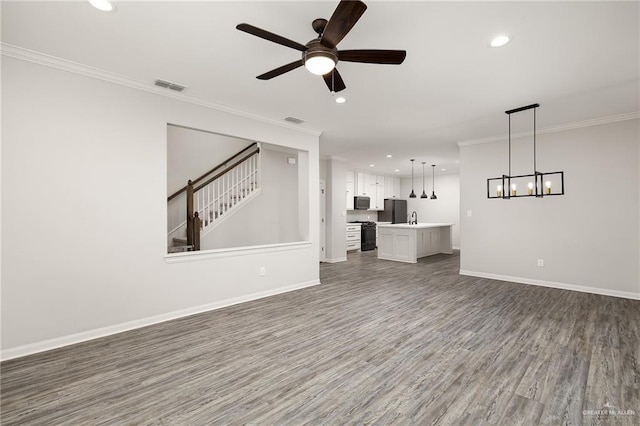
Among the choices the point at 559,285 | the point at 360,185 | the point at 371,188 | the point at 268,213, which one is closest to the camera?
the point at 559,285

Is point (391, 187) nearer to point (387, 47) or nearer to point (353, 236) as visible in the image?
point (353, 236)

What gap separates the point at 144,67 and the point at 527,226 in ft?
20.2

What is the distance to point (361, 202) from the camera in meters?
9.74

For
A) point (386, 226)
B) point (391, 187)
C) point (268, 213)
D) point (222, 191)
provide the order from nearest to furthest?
point (222, 191)
point (268, 213)
point (386, 226)
point (391, 187)

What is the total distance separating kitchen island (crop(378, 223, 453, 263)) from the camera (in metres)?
7.45

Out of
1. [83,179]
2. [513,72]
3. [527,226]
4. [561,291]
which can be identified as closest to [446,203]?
[527,226]

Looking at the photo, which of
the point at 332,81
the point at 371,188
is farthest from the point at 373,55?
the point at 371,188

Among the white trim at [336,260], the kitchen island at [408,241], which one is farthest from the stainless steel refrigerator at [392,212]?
the white trim at [336,260]

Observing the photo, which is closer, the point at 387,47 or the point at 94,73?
the point at 387,47

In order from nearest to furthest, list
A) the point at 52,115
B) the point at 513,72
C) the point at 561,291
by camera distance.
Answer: the point at 52,115
the point at 513,72
the point at 561,291

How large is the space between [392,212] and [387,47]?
8740 millimetres

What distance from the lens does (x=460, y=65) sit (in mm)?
2881

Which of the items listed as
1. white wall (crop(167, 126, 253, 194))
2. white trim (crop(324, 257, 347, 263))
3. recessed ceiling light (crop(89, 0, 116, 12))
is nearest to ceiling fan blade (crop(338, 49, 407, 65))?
recessed ceiling light (crop(89, 0, 116, 12))

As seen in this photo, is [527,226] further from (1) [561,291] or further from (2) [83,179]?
(2) [83,179]
